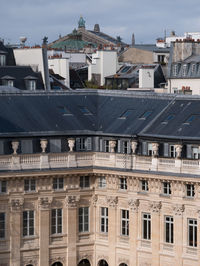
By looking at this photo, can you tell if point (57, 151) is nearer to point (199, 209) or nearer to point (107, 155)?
point (107, 155)

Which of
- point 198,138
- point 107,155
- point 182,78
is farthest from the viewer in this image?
point 182,78

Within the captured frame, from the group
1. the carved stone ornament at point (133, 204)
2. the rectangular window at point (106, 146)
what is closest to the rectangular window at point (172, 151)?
the carved stone ornament at point (133, 204)

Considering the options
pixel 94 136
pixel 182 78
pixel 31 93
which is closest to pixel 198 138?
pixel 94 136

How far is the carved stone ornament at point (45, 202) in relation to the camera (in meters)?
81.8

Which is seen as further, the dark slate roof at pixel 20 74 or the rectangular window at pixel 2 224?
the dark slate roof at pixel 20 74

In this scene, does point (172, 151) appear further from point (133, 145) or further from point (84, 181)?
point (84, 181)

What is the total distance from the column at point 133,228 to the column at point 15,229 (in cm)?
707

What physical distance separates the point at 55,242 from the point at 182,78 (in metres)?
35.9

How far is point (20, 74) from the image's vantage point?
346ft

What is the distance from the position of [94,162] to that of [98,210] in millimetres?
3320

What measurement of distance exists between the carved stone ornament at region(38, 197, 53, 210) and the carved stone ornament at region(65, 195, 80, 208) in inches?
46.7

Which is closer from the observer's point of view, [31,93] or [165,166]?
[165,166]

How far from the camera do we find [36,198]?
8181cm

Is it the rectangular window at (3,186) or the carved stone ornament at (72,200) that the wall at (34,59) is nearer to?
the carved stone ornament at (72,200)
